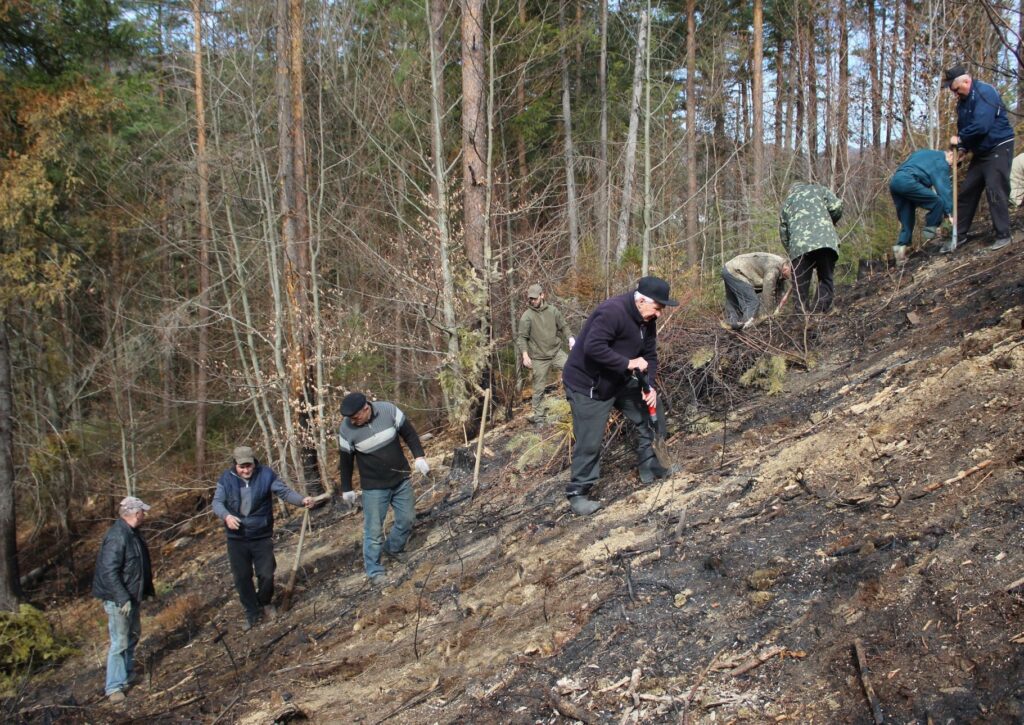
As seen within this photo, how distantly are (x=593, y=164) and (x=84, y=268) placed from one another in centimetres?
1216

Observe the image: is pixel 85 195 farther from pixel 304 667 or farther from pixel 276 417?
pixel 304 667

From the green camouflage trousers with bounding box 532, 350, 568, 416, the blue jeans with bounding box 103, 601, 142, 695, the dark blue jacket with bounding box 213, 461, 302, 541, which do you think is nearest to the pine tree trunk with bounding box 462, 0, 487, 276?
the green camouflage trousers with bounding box 532, 350, 568, 416

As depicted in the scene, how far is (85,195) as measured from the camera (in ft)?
43.7

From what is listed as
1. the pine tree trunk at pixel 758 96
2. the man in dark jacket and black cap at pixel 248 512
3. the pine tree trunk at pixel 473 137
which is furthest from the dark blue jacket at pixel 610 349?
the pine tree trunk at pixel 758 96

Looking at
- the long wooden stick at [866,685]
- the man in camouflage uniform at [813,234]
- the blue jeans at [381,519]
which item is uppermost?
the man in camouflage uniform at [813,234]

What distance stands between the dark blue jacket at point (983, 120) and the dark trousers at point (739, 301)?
227 cm

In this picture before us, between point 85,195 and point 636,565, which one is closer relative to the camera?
point 636,565

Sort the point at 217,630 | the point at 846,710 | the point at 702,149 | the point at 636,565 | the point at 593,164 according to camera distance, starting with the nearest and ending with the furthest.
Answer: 1. the point at 846,710
2. the point at 636,565
3. the point at 217,630
4. the point at 593,164
5. the point at 702,149

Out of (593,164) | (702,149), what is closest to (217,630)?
(593,164)

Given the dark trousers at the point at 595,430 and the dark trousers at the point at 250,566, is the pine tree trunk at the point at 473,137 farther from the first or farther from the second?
the dark trousers at the point at 595,430

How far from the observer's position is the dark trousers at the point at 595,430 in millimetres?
5371

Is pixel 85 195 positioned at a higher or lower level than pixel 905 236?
higher

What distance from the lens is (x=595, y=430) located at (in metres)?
5.38

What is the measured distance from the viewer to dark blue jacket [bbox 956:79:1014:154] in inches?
247
